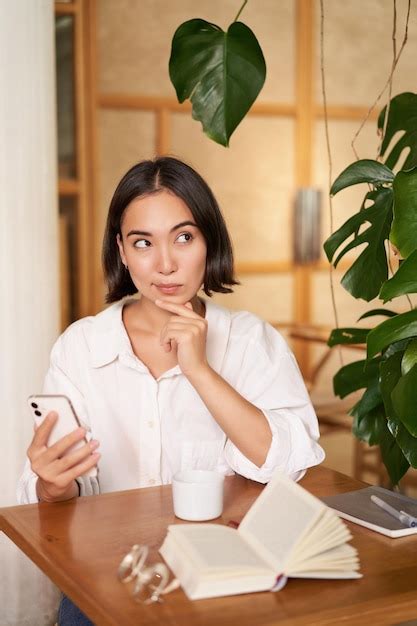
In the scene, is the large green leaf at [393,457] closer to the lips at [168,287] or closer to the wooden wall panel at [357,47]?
the lips at [168,287]

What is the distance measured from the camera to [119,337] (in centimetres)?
202

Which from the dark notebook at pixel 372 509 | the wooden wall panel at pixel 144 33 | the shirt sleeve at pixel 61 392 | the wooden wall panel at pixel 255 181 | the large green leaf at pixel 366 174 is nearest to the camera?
the dark notebook at pixel 372 509

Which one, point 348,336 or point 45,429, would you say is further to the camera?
point 348,336

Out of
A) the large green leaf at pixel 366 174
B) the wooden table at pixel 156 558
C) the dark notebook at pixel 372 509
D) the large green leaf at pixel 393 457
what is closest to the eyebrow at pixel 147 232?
the large green leaf at pixel 366 174

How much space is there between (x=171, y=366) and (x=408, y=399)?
52cm

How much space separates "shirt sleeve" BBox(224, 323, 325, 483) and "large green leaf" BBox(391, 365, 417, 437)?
0.20 meters

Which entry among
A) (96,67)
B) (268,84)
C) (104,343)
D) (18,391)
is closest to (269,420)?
(104,343)

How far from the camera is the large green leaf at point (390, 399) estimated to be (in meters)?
1.92

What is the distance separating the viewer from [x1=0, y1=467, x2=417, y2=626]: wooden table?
1.24 metres

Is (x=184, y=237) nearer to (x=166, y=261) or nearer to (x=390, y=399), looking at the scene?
(x=166, y=261)

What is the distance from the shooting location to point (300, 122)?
517cm

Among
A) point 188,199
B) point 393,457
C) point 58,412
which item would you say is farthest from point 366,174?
point 58,412

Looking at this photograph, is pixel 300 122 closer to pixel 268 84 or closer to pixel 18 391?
pixel 268 84

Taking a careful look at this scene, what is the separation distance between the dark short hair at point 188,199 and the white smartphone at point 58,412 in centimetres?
50
